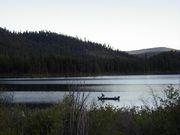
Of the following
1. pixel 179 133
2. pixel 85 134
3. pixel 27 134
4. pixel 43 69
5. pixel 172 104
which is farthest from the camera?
pixel 43 69

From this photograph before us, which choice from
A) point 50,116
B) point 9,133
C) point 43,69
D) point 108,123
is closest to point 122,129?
point 108,123

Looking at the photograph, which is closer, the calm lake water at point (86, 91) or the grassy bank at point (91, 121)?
the grassy bank at point (91, 121)

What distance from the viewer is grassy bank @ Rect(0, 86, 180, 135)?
35.6 feet

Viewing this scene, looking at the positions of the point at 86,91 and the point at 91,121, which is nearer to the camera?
the point at 91,121

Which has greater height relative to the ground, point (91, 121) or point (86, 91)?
point (86, 91)

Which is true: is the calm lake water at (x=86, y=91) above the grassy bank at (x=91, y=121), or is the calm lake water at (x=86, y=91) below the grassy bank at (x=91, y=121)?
above

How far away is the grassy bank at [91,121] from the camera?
35.6 ft

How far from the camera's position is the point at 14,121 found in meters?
13.8

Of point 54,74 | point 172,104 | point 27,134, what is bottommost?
point 27,134

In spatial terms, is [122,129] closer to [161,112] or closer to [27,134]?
[161,112]

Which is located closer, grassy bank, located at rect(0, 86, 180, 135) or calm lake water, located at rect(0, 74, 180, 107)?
grassy bank, located at rect(0, 86, 180, 135)

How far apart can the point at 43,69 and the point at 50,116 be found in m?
179

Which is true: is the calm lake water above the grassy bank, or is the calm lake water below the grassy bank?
above

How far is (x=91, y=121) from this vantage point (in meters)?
12.9
